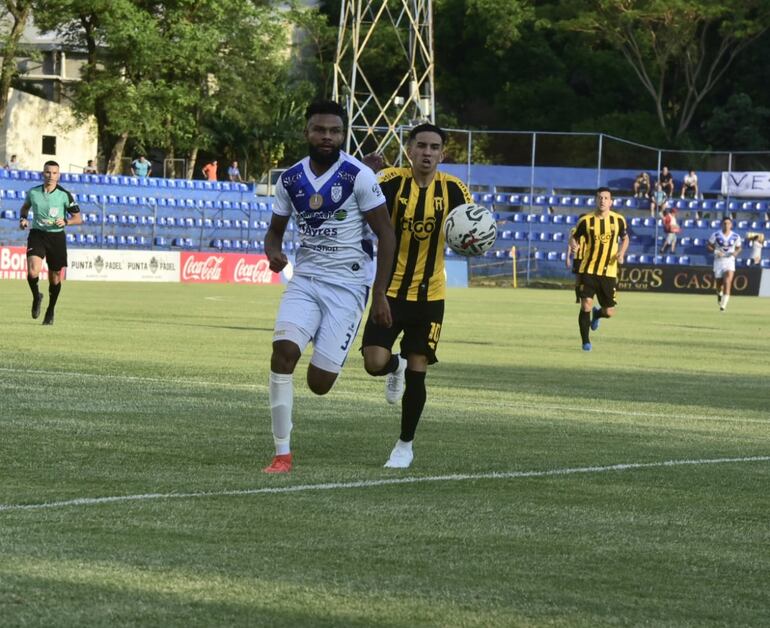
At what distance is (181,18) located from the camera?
60.4 meters

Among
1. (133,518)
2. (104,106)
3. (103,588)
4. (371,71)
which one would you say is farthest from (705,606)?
(371,71)

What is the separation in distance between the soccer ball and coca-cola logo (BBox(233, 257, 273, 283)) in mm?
35260

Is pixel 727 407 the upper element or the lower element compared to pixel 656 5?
lower

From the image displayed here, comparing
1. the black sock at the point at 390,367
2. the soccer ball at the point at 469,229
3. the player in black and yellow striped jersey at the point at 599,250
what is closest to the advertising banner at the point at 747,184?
A: the player in black and yellow striped jersey at the point at 599,250

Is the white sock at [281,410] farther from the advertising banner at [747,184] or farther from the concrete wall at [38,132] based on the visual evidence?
the concrete wall at [38,132]

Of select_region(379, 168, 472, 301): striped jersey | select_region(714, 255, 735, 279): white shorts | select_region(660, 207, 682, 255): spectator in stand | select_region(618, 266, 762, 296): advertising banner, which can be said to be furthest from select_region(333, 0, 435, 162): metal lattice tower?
select_region(379, 168, 472, 301): striped jersey

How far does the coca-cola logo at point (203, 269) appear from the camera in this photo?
44688 millimetres

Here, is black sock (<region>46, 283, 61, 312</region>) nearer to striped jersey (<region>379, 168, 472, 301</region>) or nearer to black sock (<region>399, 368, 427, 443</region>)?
striped jersey (<region>379, 168, 472, 301</region>)

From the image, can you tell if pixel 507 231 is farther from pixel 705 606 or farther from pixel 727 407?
pixel 705 606

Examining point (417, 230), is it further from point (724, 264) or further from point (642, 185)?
point (642, 185)

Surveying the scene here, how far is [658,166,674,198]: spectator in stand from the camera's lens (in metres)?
50.3

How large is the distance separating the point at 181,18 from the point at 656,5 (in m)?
18.1

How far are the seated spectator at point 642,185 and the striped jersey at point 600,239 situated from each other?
93.9ft

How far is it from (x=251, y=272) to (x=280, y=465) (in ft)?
123
